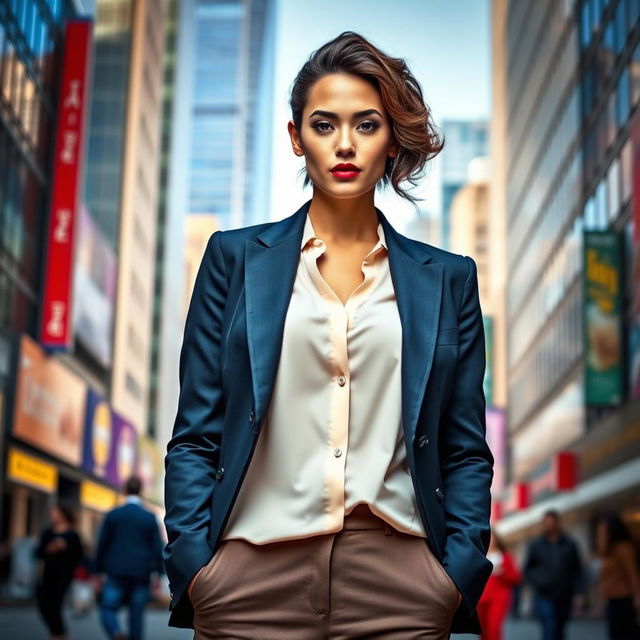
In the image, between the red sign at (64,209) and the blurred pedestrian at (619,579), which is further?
the red sign at (64,209)

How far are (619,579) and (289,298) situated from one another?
32.5 feet

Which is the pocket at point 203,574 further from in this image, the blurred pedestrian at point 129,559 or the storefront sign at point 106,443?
the storefront sign at point 106,443

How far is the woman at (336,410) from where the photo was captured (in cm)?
243

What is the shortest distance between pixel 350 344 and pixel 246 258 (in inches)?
12.5

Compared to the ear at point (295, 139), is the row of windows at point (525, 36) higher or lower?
higher

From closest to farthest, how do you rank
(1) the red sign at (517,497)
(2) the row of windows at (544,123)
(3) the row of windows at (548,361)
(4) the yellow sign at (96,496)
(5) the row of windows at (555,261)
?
(5) the row of windows at (555,261)
(4) the yellow sign at (96,496)
(3) the row of windows at (548,361)
(2) the row of windows at (544,123)
(1) the red sign at (517,497)

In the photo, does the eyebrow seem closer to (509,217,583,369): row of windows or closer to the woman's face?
the woman's face

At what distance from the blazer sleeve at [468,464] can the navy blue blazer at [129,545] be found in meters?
8.56

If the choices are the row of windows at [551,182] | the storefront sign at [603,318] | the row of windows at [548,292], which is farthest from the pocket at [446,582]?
the row of windows at [551,182]

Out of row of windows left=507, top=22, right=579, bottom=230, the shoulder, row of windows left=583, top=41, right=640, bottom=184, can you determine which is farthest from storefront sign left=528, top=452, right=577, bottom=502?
the shoulder

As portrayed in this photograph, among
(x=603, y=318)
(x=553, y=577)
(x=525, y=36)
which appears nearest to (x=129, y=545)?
(x=553, y=577)

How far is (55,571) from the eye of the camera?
12688mm

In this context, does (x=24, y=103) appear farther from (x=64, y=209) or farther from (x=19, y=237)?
(x=19, y=237)

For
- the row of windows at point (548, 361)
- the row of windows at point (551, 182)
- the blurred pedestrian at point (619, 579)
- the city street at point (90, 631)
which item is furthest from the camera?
the row of windows at point (551, 182)
